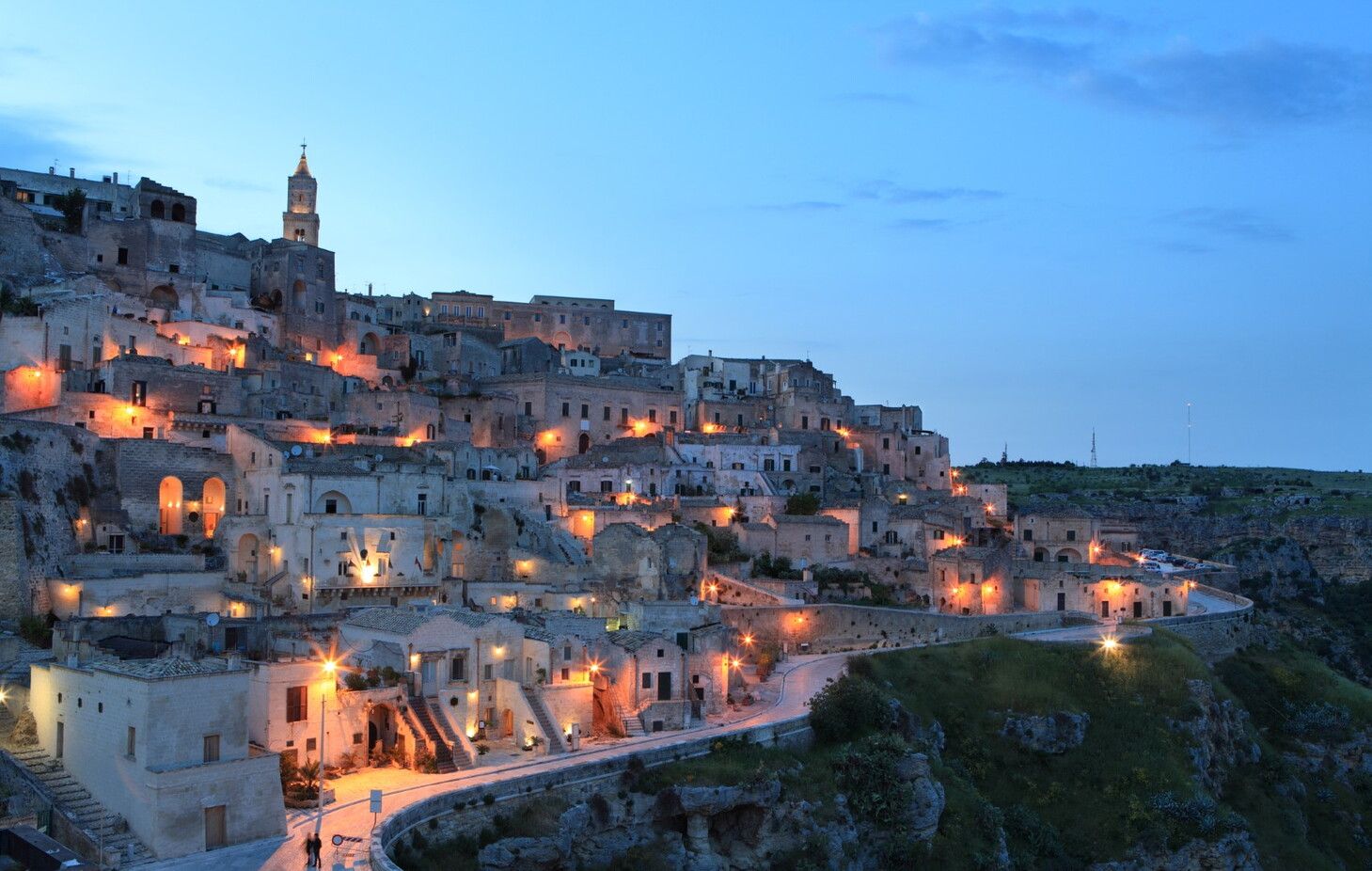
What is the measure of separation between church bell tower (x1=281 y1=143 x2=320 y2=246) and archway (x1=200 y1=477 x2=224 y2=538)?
1586 inches

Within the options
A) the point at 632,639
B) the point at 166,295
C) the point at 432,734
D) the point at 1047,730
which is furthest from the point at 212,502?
the point at 1047,730

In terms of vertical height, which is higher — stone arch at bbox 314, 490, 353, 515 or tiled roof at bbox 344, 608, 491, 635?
stone arch at bbox 314, 490, 353, 515

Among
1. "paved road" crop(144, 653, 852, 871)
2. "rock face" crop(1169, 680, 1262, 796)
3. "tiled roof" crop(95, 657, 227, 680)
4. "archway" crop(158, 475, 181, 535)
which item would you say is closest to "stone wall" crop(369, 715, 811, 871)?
"paved road" crop(144, 653, 852, 871)

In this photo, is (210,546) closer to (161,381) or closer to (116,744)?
(161,381)

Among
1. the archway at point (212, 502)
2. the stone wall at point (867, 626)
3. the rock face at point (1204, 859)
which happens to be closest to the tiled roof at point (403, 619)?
the archway at point (212, 502)

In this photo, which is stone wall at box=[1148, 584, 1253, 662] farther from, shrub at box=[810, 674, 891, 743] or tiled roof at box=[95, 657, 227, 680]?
tiled roof at box=[95, 657, 227, 680]

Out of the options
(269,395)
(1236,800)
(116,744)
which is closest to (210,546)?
(269,395)

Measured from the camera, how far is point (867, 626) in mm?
53812

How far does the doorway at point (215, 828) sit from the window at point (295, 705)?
441cm

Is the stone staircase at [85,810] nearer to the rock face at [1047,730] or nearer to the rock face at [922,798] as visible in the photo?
the rock face at [922,798]

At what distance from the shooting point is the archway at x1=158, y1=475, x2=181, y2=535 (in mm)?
47344

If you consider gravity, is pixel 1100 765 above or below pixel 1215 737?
below

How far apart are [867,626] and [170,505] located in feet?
91.9

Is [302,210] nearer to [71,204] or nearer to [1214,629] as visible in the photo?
[71,204]
